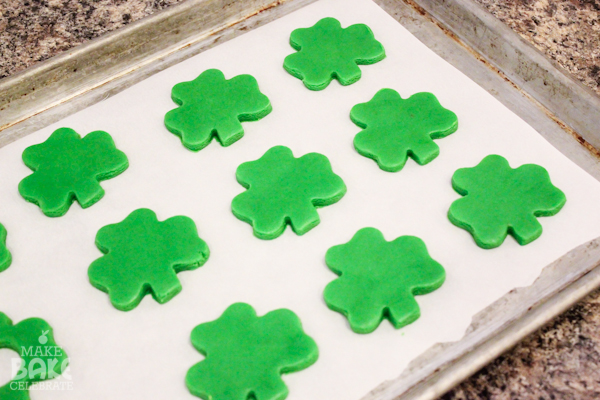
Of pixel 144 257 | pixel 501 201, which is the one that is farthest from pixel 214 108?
pixel 501 201

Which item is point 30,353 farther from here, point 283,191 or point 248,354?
point 283,191

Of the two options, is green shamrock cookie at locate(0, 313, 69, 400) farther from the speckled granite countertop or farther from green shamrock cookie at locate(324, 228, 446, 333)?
the speckled granite countertop

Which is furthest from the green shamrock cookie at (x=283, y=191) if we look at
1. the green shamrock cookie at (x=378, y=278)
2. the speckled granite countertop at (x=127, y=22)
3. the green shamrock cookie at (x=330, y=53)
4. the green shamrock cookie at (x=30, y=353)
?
the speckled granite countertop at (x=127, y=22)

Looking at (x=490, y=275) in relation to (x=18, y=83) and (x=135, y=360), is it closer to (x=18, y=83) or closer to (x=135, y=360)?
(x=135, y=360)

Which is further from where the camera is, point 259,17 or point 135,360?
point 259,17

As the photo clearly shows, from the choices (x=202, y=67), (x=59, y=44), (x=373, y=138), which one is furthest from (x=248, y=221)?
(x=59, y=44)

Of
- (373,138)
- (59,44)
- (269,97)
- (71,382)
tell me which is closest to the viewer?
(71,382)
